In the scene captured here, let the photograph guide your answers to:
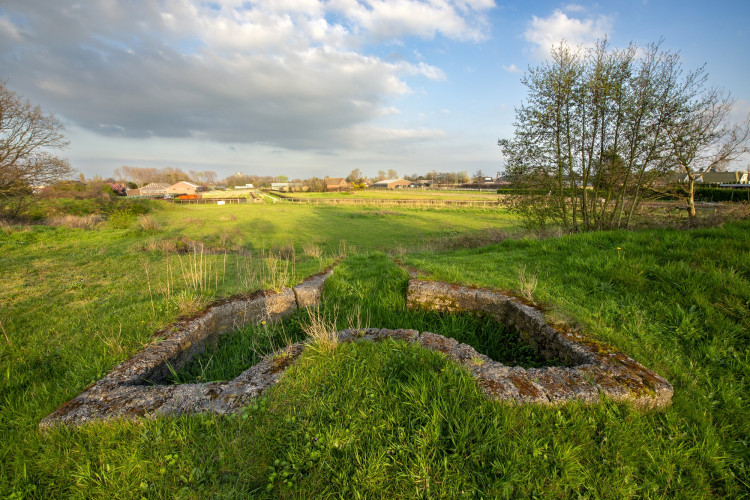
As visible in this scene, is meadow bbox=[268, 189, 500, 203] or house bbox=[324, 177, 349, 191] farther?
Result: house bbox=[324, 177, 349, 191]

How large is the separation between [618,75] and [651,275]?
751 cm

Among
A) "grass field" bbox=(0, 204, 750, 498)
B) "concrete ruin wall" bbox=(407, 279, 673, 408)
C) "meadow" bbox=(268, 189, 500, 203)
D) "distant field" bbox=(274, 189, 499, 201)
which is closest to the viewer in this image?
"grass field" bbox=(0, 204, 750, 498)

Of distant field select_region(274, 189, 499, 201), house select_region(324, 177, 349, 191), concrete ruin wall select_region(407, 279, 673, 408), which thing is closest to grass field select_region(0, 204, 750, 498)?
concrete ruin wall select_region(407, 279, 673, 408)

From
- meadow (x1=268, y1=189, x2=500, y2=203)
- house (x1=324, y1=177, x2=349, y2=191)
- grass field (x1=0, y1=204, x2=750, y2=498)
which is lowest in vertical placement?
grass field (x1=0, y1=204, x2=750, y2=498)

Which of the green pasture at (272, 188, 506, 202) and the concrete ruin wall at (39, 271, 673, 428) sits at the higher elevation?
the green pasture at (272, 188, 506, 202)

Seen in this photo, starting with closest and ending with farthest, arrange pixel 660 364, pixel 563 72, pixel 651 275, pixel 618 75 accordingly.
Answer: pixel 660 364, pixel 651 275, pixel 618 75, pixel 563 72

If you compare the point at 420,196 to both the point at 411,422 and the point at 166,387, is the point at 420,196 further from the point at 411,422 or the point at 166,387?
the point at 411,422

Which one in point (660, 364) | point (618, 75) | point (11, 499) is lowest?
point (11, 499)

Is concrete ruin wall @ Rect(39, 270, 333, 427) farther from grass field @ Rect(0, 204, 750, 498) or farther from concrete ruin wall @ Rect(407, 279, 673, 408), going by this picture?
concrete ruin wall @ Rect(407, 279, 673, 408)

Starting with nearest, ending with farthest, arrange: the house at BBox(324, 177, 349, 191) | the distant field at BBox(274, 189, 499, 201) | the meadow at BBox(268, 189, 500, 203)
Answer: the meadow at BBox(268, 189, 500, 203), the distant field at BBox(274, 189, 499, 201), the house at BBox(324, 177, 349, 191)

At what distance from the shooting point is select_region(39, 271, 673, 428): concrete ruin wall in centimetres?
259

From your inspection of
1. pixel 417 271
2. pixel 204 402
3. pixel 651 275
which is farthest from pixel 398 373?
pixel 651 275

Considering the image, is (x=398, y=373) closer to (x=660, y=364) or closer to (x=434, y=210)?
(x=660, y=364)

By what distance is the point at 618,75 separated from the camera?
351 inches
